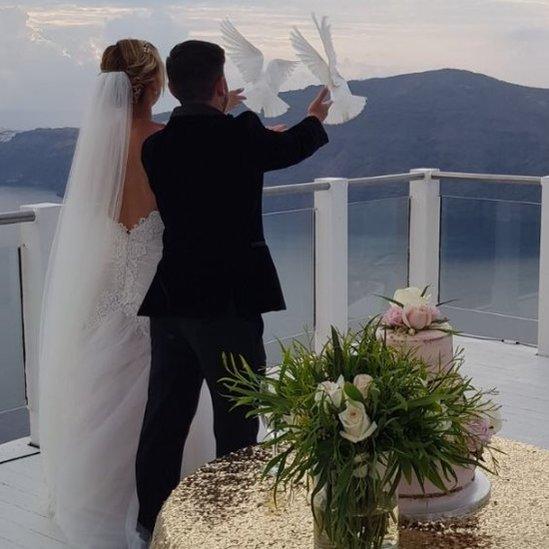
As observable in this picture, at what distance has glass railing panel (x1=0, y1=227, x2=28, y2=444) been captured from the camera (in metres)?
3.96

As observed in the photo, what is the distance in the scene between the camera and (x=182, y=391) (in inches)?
112

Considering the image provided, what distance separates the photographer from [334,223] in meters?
5.39

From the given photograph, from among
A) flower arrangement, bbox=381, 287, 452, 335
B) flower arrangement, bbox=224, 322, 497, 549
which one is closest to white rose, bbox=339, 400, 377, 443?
flower arrangement, bbox=224, 322, 497, 549

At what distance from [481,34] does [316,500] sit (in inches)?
356

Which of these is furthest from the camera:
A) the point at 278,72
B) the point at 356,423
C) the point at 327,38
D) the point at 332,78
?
the point at 278,72

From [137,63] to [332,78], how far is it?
3.36 feet

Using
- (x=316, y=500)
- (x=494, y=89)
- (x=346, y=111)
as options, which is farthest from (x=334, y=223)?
(x=494, y=89)

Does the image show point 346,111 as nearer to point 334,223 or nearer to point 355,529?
point 355,529

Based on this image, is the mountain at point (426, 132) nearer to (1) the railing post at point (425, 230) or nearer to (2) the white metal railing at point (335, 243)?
(2) the white metal railing at point (335, 243)

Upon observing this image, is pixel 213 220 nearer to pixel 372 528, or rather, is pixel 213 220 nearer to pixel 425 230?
pixel 372 528

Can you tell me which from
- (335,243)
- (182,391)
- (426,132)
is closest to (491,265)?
(335,243)

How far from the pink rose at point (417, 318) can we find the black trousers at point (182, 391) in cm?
87

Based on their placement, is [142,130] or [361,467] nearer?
[361,467]

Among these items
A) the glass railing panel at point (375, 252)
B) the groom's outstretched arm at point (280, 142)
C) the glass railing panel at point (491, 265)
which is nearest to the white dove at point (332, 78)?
the groom's outstretched arm at point (280, 142)
